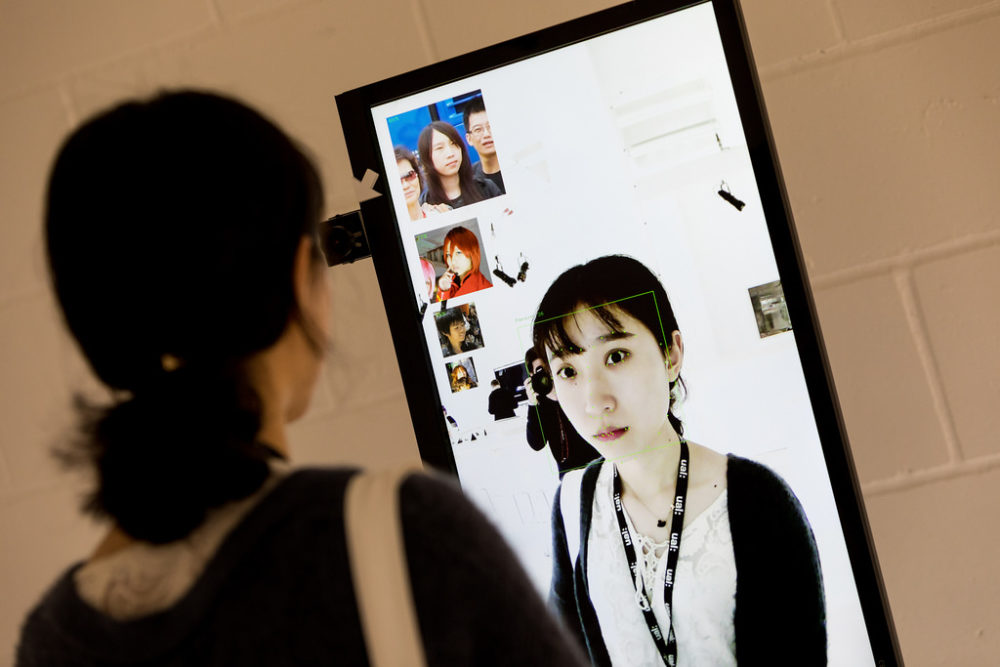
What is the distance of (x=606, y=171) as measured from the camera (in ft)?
2.83

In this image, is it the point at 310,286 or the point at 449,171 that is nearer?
the point at 310,286

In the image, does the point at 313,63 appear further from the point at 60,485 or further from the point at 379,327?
the point at 60,485

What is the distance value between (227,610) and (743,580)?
58cm

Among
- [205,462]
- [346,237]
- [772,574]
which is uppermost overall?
[346,237]

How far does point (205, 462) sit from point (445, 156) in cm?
54

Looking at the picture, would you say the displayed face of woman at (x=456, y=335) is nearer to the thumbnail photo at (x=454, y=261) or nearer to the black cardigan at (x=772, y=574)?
the thumbnail photo at (x=454, y=261)

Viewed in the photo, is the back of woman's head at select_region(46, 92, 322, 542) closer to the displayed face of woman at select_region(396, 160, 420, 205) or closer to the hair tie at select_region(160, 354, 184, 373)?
the hair tie at select_region(160, 354, 184, 373)

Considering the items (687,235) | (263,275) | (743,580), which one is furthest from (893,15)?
(263,275)

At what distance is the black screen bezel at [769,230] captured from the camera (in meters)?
0.81

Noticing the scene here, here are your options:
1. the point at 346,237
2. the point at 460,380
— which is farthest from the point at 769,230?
the point at 346,237

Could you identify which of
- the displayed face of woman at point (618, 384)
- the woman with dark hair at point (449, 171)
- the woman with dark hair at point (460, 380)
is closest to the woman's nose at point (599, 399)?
the displayed face of woman at point (618, 384)

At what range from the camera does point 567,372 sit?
0.88 metres

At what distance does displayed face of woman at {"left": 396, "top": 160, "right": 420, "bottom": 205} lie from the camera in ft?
2.98

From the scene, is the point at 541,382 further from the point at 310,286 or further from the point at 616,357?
the point at 310,286
